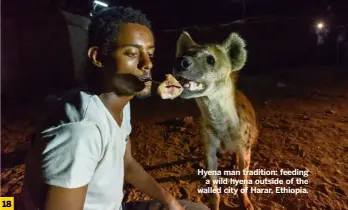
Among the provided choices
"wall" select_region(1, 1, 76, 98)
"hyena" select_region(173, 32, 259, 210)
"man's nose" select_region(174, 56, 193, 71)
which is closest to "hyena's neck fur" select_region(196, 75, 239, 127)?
"hyena" select_region(173, 32, 259, 210)

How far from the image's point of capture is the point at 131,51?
122cm

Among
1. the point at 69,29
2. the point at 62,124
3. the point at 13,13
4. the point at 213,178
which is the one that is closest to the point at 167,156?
the point at 213,178

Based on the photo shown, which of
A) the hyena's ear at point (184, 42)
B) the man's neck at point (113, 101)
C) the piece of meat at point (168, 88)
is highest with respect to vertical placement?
the hyena's ear at point (184, 42)

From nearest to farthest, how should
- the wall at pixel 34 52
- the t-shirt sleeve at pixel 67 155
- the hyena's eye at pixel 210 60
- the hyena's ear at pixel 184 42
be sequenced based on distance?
the t-shirt sleeve at pixel 67 155, the hyena's eye at pixel 210 60, the hyena's ear at pixel 184 42, the wall at pixel 34 52

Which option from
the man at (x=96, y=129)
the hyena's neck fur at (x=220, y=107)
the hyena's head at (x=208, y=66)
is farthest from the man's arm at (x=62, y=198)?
the hyena's neck fur at (x=220, y=107)

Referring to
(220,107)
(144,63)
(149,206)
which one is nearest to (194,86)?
(220,107)

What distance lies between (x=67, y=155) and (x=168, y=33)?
8.25 meters

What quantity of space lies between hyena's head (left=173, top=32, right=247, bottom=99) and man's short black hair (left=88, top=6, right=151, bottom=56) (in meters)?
1.09

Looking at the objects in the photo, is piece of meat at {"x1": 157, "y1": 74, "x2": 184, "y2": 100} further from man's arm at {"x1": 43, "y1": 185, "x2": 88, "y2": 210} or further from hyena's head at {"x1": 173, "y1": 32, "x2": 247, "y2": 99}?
man's arm at {"x1": 43, "y1": 185, "x2": 88, "y2": 210}

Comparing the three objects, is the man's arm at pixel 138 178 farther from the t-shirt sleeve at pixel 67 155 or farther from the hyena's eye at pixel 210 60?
the hyena's eye at pixel 210 60

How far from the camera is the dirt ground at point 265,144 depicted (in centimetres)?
274

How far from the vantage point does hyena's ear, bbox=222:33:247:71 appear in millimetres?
2580

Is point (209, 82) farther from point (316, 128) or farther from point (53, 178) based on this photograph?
point (316, 128)

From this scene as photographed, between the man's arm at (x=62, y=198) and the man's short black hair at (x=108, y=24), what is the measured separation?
524 millimetres
